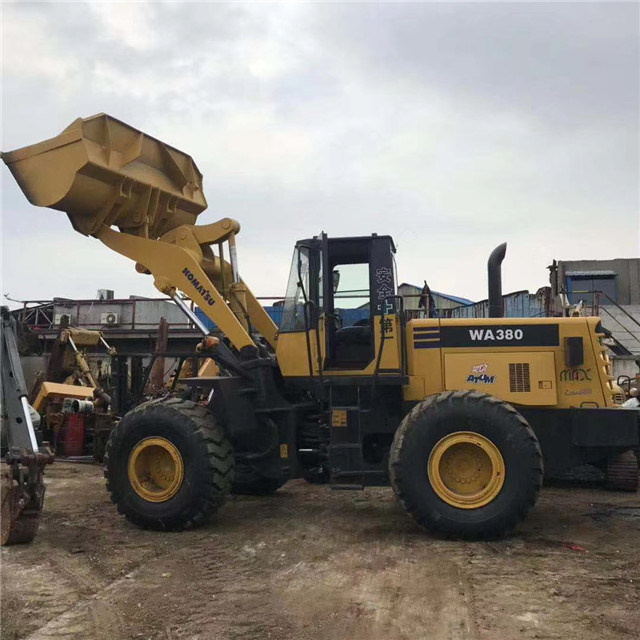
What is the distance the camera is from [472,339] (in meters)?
6.68

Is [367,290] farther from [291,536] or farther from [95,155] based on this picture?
[95,155]

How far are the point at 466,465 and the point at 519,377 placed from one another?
112cm

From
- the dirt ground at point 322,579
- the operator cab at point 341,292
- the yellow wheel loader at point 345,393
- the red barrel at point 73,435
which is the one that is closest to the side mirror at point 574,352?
the yellow wheel loader at point 345,393

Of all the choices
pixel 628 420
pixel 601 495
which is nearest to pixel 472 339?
pixel 628 420

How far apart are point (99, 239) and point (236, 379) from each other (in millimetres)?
2439

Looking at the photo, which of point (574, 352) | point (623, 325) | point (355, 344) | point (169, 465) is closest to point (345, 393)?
point (355, 344)

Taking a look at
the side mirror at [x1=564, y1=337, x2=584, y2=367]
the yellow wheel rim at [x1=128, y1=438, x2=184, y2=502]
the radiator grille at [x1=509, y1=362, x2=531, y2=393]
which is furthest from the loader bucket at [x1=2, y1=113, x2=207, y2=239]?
the side mirror at [x1=564, y1=337, x2=584, y2=367]

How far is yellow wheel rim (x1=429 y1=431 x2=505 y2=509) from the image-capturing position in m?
5.95

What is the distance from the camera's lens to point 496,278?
290 inches

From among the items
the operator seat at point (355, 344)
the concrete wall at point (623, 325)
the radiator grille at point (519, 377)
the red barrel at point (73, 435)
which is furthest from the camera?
the concrete wall at point (623, 325)

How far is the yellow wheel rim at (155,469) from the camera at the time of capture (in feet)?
21.3

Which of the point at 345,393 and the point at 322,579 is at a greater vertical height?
the point at 345,393

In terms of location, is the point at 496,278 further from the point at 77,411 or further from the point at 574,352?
the point at 77,411

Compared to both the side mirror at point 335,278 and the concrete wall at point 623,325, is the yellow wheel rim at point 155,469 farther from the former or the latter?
the concrete wall at point 623,325
